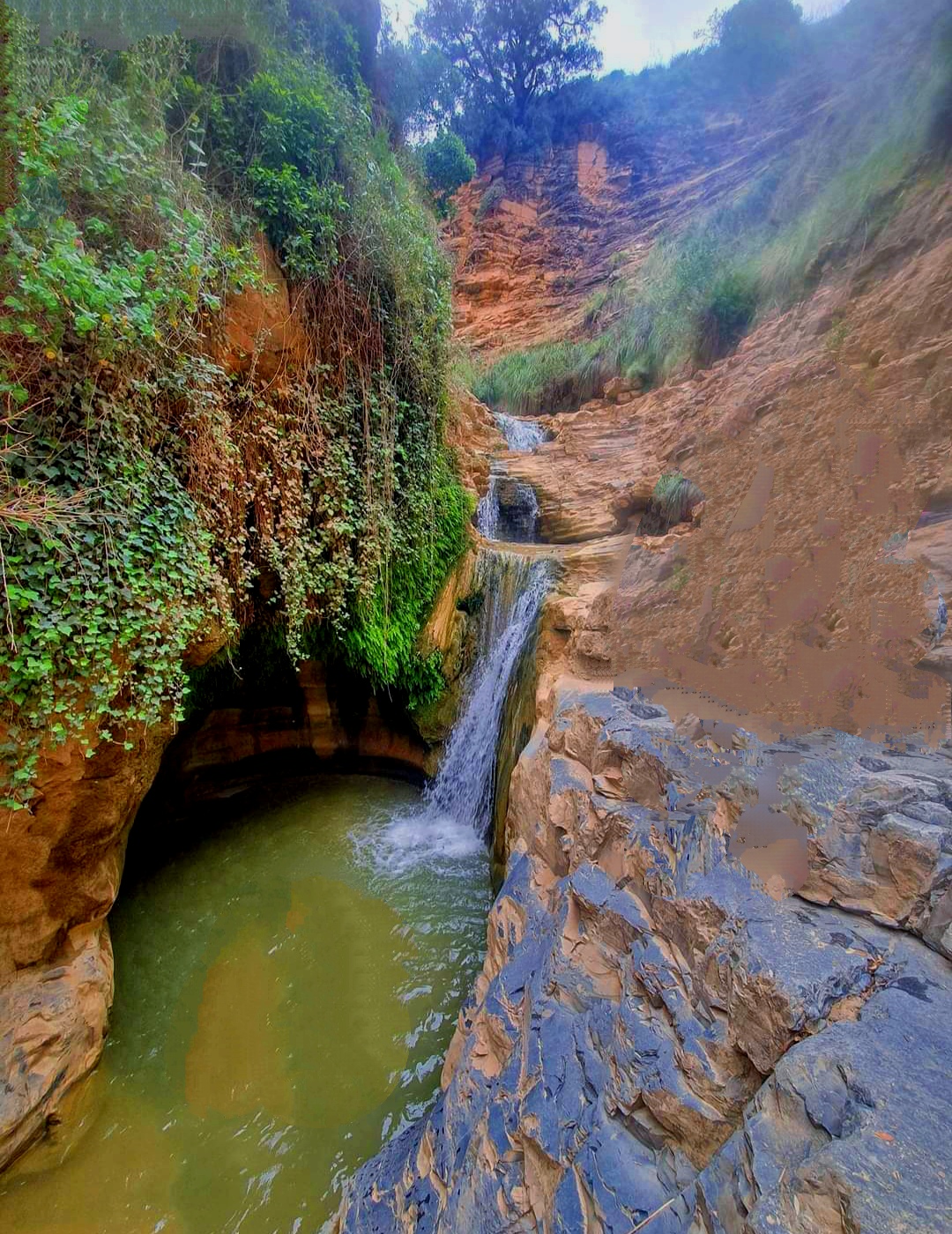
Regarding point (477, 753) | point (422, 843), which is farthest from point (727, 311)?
point (422, 843)

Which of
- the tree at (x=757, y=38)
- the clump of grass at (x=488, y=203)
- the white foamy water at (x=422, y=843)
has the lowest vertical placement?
the white foamy water at (x=422, y=843)

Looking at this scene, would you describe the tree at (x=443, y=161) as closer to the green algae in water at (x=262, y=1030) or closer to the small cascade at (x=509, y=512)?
the small cascade at (x=509, y=512)

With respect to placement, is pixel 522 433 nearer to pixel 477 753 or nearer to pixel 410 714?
pixel 410 714

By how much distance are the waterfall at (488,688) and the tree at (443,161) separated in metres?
5.50

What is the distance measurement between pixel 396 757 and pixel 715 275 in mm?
7727

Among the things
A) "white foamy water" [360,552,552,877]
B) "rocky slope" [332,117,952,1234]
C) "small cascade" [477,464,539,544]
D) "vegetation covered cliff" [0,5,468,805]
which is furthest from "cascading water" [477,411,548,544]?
"rocky slope" [332,117,952,1234]

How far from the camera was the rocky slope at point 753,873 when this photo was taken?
125cm

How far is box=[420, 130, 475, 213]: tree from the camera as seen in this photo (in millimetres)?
7211

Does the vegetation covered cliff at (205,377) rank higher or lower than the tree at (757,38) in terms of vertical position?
lower

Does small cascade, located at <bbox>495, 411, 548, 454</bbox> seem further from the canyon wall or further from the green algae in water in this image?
the green algae in water

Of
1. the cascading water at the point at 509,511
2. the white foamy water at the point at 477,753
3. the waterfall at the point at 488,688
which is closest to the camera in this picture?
the white foamy water at the point at 477,753

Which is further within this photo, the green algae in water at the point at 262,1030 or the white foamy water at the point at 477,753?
the white foamy water at the point at 477,753

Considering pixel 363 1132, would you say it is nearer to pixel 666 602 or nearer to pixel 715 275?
pixel 666 602

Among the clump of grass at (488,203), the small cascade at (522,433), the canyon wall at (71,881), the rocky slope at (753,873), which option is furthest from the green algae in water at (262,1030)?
the clump of grass at (488,203)
